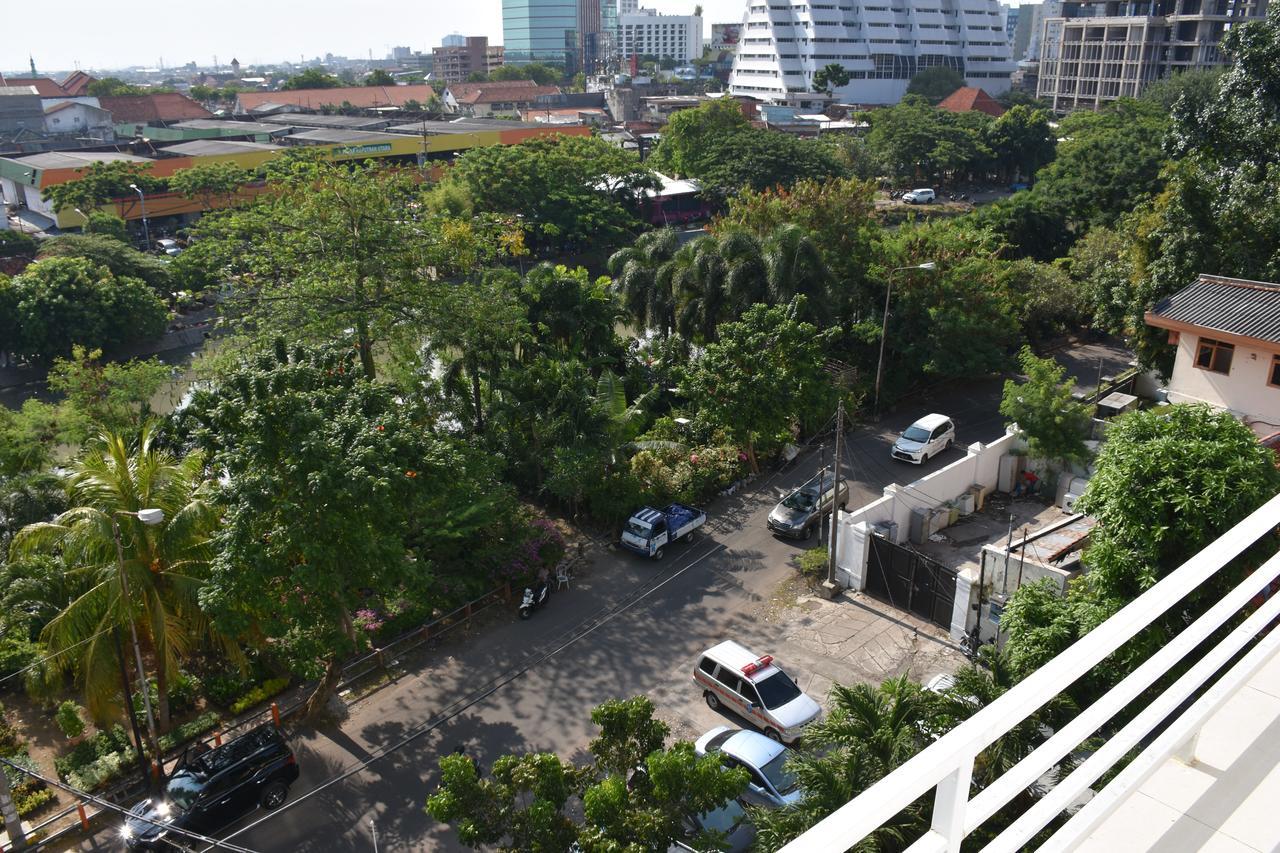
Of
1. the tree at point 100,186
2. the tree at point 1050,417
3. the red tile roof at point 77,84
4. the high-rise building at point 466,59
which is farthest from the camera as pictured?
the high-rise building at point 466,59

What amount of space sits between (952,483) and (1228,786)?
19237mm

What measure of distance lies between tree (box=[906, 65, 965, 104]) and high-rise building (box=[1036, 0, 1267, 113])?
10437mm

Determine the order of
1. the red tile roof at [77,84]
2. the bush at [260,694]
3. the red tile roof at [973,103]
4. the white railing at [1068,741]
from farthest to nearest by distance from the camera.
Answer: the red tile roof at [77,84] < the red tile roof at [973,103] < the bush at [260,694] < the white railing at [1068,741]

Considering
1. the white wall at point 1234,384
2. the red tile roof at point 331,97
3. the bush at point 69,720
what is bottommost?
the bush at point 69,720

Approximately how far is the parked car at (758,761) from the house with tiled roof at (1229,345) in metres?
12.8

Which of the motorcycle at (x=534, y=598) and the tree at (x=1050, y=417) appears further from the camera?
Answer: the tree at (x=1050, y=417)

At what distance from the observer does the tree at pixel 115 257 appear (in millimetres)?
36750

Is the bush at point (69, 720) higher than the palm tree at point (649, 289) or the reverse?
the reverse

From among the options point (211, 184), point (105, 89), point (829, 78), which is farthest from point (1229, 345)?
point (105, 89)

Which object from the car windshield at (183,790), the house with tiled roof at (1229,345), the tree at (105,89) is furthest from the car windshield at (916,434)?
the tree at (105,89)

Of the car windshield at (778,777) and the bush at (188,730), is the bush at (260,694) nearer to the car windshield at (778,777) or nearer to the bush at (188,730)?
the bush at (188,730)

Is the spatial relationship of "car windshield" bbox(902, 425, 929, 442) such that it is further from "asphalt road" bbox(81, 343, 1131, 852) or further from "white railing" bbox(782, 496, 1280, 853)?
"white railing" bbox(782, 496, 1280, 853)

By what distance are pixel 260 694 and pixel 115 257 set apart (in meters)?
28.7

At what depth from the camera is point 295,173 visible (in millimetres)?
23453
